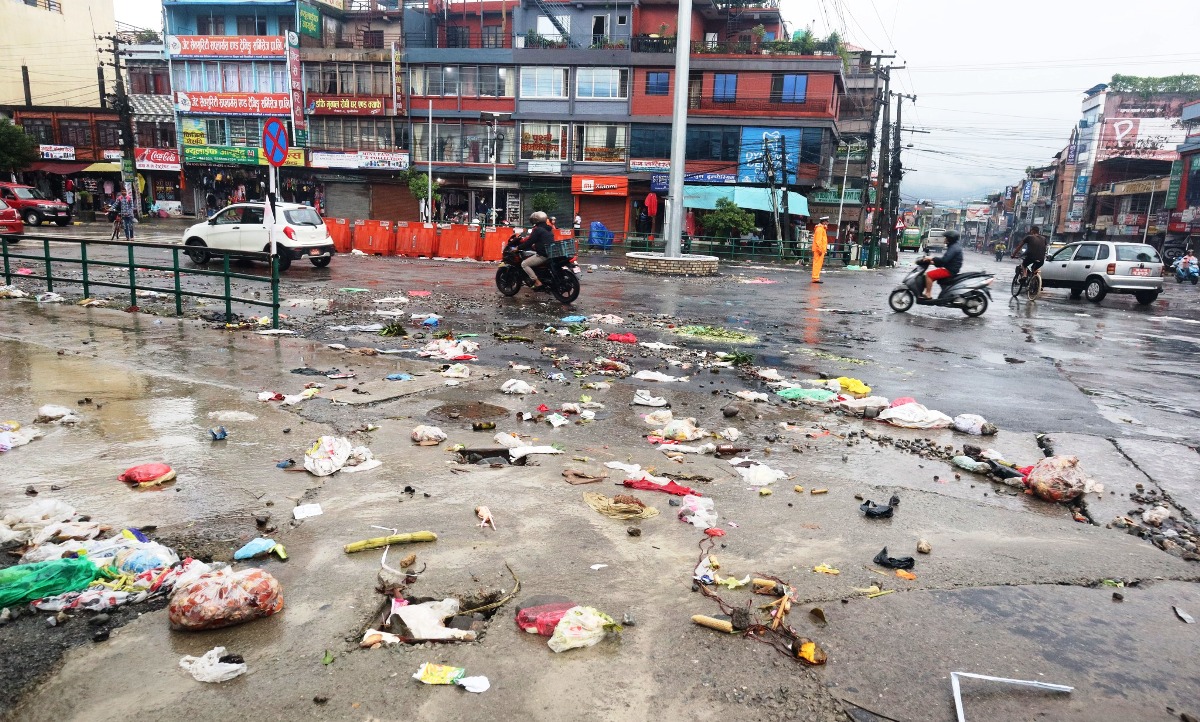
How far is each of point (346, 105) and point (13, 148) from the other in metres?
19.2

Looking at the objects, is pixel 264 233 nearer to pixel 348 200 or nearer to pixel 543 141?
pixel 543 141

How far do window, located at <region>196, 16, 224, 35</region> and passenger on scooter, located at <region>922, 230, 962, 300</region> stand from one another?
4519 cm

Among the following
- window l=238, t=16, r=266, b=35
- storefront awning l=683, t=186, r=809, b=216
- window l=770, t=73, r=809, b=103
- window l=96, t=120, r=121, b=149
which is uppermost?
window l=238, t=16, r=266, b=35

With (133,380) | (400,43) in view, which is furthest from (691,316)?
(400,43)

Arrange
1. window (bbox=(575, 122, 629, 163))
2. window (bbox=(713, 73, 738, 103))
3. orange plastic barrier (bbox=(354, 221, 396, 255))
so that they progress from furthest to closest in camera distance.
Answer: window (bbox=(575, 122, 629, 163))
window (bbox=(713, 73, 738, 103))
orange plastic barrier (bbox=(354, 221, 396, 255))

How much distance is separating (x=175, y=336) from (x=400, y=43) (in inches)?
Answer: 1595

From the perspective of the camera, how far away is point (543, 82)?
40969 mm

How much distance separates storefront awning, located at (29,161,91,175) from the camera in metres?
46.4

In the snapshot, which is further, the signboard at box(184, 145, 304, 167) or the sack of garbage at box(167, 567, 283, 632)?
the signboard at box(184, 145, 304, 167)

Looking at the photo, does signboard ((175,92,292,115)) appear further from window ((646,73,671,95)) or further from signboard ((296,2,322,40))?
window ((646,73,671,95))

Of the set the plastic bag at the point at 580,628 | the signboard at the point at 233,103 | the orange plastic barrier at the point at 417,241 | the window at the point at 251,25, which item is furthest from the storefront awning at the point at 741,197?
the plastic bag at the point at 580,628

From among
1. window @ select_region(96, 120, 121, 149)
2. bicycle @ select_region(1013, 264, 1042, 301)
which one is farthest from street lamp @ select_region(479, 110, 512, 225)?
bicycle @ select_region(1013, 264, 1042, 301)

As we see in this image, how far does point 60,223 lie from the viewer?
30703 mm

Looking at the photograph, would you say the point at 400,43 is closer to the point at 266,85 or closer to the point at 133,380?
the point at 266,85
